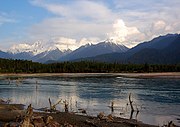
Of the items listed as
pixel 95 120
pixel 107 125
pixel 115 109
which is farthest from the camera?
pixel 115 109

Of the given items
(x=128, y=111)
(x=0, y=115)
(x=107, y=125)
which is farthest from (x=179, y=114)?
(x=0, y=115)

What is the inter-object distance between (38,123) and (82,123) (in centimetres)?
681

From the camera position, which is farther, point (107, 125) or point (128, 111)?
point (128, 111)

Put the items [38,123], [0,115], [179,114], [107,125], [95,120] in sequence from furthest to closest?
[179,114]
[0,115]
[95,120]
[107,125]
[38,123]

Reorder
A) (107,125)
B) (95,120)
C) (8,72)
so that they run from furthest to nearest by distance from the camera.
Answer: (8,72), (95,120), (107,125)

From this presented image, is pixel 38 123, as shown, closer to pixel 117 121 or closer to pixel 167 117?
pixel 117 121

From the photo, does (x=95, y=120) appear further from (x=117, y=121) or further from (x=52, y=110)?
(x=52, y=110)

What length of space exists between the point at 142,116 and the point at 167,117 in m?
3.33

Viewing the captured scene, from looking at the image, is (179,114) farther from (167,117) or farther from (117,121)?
(117,121)

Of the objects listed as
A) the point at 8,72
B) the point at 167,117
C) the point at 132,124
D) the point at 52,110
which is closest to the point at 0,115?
the point at 52,110

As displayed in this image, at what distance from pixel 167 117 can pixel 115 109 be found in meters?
9.46

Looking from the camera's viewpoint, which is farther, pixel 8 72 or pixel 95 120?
pixel 8 72

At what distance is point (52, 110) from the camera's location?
4678 centimetres

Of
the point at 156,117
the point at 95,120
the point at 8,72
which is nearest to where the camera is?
the point at 95,120
